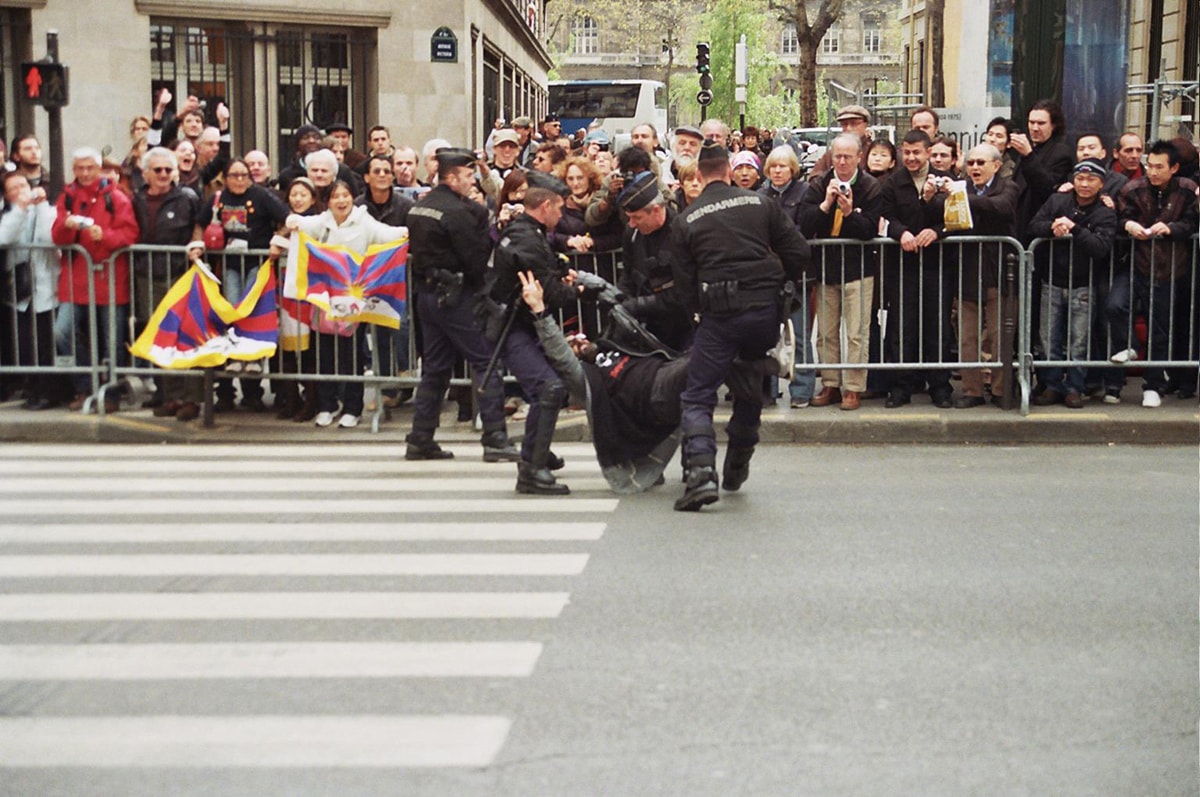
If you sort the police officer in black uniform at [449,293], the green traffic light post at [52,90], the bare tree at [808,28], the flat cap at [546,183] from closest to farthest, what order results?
the flat cap at [546,183], the police officer in black uniform at [449,293], the green traffic light post at [52,90], the bare tree at [808,28]

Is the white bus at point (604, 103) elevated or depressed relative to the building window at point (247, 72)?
elevated

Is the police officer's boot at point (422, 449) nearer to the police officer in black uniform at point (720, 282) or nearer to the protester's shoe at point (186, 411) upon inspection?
the protester's shoe at point (186, 411)

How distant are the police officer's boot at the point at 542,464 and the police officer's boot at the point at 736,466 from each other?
0.91 meters

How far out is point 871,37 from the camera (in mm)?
106812

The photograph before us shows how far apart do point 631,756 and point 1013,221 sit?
8090mm

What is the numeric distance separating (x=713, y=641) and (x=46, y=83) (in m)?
10.4

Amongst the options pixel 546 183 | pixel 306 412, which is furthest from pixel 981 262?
pixel 306 412

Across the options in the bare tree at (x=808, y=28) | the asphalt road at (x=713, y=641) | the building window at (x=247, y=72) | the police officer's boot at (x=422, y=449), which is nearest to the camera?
the asphalt road at (x=713, y=641)

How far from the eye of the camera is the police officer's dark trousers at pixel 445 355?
11211 mm

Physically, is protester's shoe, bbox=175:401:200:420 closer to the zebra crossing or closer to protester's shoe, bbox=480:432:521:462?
the zebra crossing

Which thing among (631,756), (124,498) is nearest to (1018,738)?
(631,756)

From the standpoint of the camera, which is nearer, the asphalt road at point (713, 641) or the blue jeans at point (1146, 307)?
the asphalt road at point (713, 641)

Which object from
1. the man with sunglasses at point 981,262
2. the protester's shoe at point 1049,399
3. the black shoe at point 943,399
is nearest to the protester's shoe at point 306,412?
the black shoe at point 943,399

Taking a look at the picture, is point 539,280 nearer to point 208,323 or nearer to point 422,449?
point 422,449
